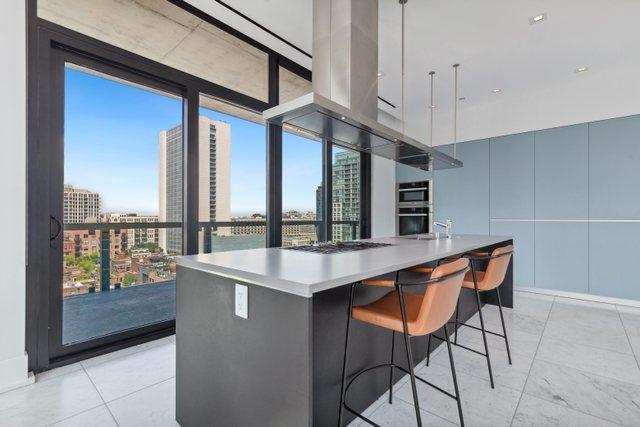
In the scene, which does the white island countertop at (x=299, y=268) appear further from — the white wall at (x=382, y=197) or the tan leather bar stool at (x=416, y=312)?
the white wall at (x=382, y=197)

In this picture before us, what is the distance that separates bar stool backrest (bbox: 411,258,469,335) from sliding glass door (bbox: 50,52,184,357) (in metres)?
2.48

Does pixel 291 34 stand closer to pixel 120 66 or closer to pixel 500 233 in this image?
pixel 120 66

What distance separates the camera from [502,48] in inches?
135

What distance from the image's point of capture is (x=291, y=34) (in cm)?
325

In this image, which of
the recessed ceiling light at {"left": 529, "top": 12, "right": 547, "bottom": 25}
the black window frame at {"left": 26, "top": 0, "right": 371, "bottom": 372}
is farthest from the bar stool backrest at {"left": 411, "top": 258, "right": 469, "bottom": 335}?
the recessed ceiling light at {"left": 529, "top": 12, "right": 547, "bottom": 25}

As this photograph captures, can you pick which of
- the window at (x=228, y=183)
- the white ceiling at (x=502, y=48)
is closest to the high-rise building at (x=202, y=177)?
the window at (x=228, y=183)

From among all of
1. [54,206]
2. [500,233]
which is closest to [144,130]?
[54,206]

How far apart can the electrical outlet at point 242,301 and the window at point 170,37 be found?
2413mm

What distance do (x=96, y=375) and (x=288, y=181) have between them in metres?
2.65

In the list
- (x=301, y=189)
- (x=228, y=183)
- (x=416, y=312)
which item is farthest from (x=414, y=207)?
(x=416, y=312)

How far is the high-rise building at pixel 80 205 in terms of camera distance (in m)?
2.44

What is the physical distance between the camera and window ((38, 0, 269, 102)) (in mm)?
2334
